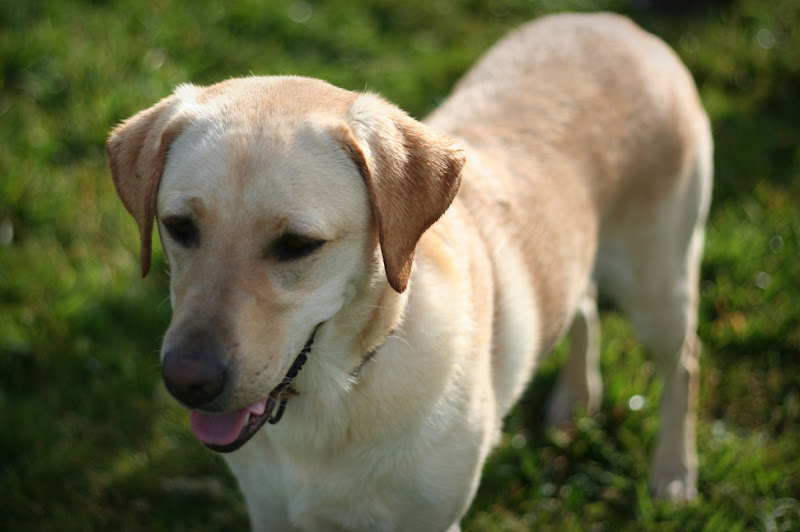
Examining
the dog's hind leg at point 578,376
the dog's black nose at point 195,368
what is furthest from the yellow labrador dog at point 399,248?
the dog's hind leg at point 578,376

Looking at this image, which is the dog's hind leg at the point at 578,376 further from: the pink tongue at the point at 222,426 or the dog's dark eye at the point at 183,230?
the dog's dark eye at the point at 183,230

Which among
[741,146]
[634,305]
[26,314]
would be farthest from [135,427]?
[741,146]

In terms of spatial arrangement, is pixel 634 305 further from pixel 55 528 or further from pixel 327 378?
pixel 55 528

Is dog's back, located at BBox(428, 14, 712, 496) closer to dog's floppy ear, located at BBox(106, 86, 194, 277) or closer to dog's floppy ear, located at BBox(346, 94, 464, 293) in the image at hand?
dog's floppy ear, located at BBox(346, 94, 464, 293)

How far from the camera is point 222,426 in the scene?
222cm

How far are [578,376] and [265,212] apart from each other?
2.22m

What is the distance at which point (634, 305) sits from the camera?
3566 mm

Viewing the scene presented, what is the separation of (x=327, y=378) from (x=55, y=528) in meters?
1.52

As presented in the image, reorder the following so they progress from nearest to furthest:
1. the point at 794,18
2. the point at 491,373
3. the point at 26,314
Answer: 1. the point at 491,373
2. the point at 26,314
3. the point at 794,18

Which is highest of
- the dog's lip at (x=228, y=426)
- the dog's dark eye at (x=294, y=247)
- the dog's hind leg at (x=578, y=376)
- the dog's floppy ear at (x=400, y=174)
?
the dog's floppy ear at (x=400, y=174)

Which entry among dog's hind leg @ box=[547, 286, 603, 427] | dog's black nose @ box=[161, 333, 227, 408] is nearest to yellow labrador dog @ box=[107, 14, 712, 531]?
dog's black nose @ box=[161, 333, 227, 408]

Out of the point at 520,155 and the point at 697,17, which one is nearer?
the point at 520,155

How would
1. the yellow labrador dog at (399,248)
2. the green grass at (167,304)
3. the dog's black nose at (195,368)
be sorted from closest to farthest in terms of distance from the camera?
the dog's black nose at (195,368), the yellow labrador dog at (399,248), the green grass at (167,304)

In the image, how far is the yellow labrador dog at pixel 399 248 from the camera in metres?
2.10
